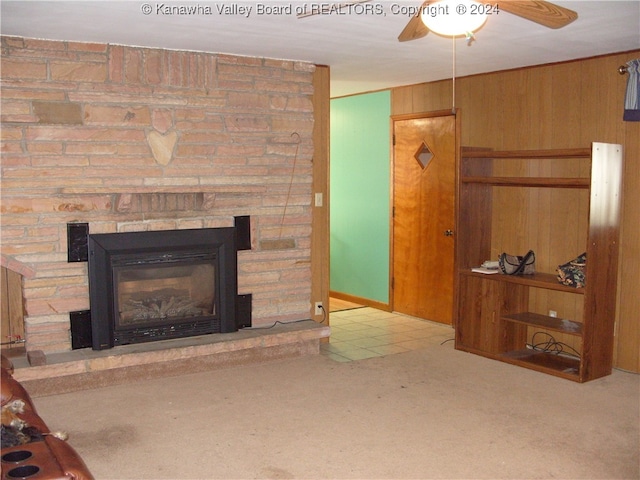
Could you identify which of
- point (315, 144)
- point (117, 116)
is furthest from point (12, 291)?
point (315, 144)

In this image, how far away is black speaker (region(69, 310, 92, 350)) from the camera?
445cm

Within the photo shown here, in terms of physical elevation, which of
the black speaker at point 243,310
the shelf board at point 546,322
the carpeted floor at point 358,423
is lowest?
the carpeted floor at point 358,423

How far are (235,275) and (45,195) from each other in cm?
142

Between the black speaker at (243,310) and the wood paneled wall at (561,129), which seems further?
the black speaker at (243,310)

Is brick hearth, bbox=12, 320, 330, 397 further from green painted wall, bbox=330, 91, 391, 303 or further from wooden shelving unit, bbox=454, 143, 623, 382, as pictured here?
green painted wall, bbox=330, 91, 391, 303

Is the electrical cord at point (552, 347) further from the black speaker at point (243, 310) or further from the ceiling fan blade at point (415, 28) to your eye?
the ceiling fan blade at point (415, 28)

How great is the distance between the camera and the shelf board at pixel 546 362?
4.67 meters

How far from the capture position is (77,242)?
442 cm

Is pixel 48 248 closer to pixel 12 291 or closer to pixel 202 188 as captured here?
pixel 12 291

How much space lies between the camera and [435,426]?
148 inches

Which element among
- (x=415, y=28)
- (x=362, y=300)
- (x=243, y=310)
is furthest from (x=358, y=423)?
(x=362, y=300)

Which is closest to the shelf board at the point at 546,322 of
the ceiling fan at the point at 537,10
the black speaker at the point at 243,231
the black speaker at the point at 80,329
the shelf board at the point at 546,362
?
the shelf board at the point at 546,362

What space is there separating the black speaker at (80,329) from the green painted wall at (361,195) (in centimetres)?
328

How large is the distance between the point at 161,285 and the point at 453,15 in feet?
9.98
